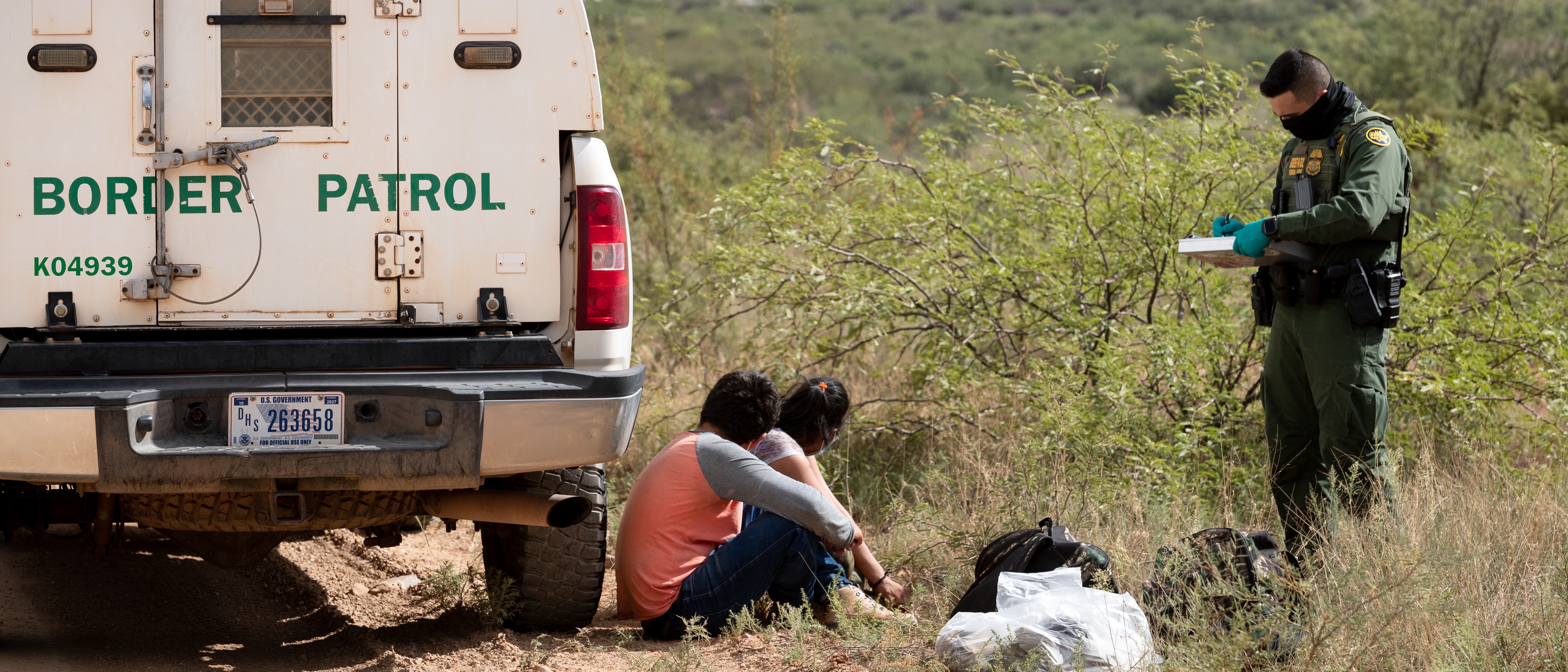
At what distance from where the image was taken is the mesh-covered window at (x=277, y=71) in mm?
3387

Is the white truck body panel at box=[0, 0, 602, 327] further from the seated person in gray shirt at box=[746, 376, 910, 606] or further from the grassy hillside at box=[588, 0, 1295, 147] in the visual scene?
the grassy hillside at box=[588, 0, 1295, 147]

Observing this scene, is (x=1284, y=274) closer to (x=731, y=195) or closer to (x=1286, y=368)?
(x=1286, y=368)

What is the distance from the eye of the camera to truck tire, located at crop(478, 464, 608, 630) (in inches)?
155

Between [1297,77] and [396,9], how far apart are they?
294cm

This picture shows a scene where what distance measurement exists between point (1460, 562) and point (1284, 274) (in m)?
1.28

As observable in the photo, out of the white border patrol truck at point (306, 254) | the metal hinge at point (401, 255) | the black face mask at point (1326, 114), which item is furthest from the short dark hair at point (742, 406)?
the black face mask at point (1326, 114)

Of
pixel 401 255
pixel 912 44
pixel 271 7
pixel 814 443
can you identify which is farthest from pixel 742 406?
pixel 912 44

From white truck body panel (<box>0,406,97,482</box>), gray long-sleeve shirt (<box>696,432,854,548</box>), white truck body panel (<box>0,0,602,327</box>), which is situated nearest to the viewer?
white truck body panel (<box>0,406,97,482</box>)

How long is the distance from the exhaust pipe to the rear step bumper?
0.24 metres

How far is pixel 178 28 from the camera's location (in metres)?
3.33

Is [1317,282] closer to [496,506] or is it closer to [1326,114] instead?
[1326,114]

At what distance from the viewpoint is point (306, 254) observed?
11.1 ft

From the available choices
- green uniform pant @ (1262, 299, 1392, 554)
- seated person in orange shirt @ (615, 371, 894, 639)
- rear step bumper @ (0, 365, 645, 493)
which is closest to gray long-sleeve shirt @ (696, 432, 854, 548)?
seated person in orange shirt @ (615, 371, 894, 639)

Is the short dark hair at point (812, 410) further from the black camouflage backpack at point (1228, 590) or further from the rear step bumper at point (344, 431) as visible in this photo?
the black camouflage backpack at point (1228, 590)
